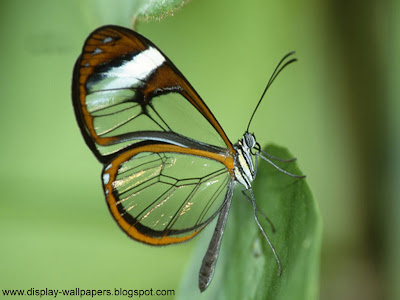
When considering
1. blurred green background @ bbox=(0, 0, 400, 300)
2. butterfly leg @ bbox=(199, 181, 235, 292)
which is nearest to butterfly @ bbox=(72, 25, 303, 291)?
butterfly leg @ bbox=(199, 181, 235, 292)

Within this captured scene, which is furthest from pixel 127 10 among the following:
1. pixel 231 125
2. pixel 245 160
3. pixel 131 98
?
pixel 231 125

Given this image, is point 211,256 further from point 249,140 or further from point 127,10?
point 127,10

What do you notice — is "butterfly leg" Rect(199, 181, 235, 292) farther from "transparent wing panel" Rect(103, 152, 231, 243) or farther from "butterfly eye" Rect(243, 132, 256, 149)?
"butterfly eye" Rect(243, 132, 256, 149)

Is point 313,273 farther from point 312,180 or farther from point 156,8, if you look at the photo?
point 312,180

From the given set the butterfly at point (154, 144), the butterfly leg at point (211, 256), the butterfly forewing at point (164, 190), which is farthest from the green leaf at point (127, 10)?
the butterfly leg at point (211, 256)

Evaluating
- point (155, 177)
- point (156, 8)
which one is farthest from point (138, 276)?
point (156, 8)

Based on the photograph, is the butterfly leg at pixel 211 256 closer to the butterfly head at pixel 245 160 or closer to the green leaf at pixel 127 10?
the butterfly head at pixel 245 160
